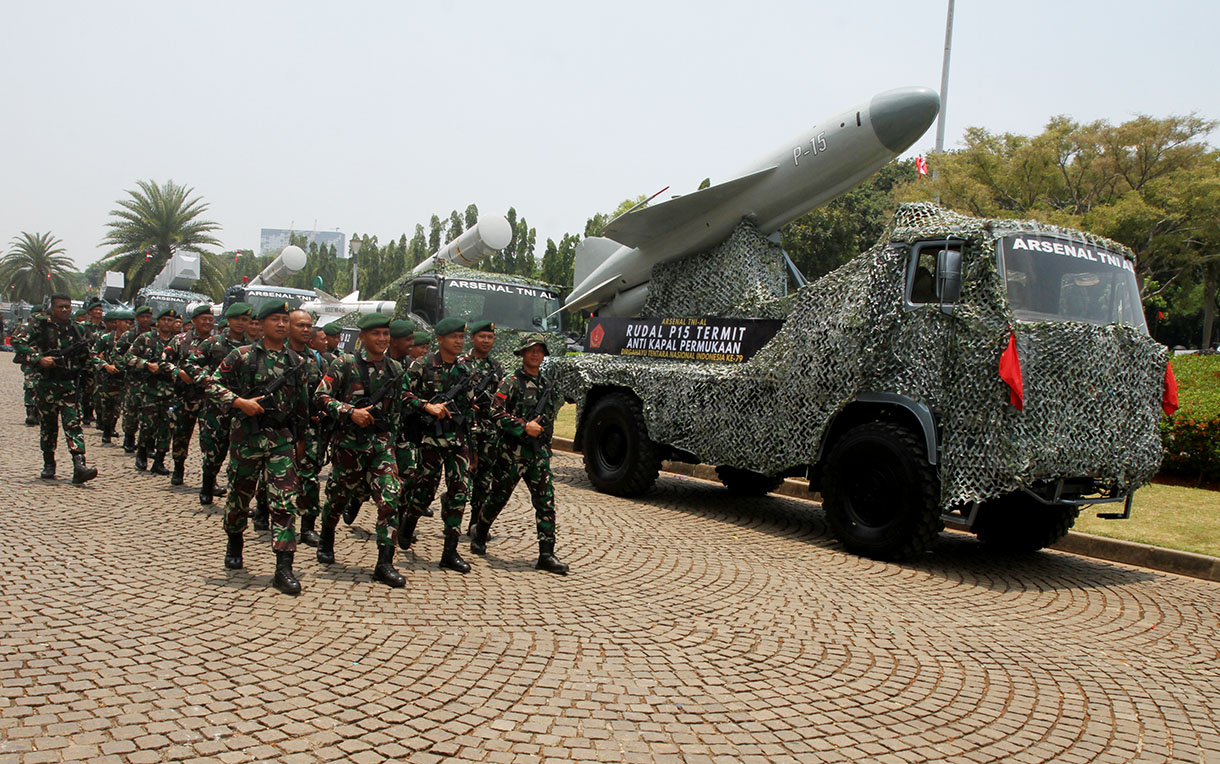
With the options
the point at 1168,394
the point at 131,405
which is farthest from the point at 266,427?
the point at 1168,394

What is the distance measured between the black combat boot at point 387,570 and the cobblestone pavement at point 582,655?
10 centimetres

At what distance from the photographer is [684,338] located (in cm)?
984

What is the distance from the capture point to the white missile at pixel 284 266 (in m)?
26.8

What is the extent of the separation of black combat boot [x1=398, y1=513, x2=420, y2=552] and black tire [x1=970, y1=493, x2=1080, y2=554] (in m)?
4.91

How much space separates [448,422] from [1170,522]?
7237 mm

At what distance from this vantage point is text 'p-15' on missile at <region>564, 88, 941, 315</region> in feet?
31.1

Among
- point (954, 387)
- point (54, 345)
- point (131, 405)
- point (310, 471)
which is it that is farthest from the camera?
point (131, 405)

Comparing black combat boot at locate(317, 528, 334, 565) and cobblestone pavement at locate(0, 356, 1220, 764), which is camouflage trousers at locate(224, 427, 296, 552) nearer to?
cobblestone pavement at locate(0, 356, 1220, 764)

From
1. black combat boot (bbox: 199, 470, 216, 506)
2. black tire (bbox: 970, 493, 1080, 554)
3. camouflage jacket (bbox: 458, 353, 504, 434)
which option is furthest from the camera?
black combat boot (bbox: 199, 470, 216, 506)

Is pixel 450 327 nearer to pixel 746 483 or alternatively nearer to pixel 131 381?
pixel 746 483

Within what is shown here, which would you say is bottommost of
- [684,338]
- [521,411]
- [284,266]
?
[521,411]

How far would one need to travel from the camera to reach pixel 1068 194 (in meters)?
27.9

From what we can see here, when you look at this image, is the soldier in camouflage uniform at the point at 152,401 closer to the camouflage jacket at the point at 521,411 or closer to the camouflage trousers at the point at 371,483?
the camouflage trousers at the point at 371,483

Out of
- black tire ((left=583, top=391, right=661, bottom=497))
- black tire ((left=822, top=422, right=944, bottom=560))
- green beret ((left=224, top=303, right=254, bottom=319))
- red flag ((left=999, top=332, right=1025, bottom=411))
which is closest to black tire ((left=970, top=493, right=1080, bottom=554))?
black tire ((left=822, top=422, right=944, bottom=560))
